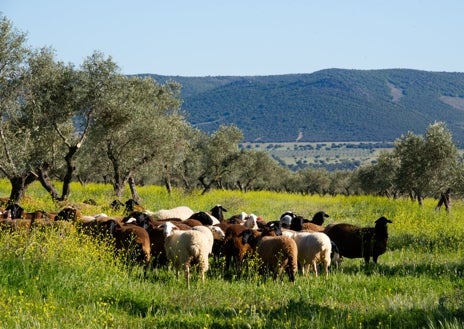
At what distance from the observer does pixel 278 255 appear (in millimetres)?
13391

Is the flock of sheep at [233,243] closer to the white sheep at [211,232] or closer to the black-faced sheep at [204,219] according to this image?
the white sheep at [211,232]

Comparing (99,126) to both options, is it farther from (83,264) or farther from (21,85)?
(83,264)

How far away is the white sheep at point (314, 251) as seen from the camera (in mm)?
14078

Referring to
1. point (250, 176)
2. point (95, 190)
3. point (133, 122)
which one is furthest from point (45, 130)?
point (250, 176)

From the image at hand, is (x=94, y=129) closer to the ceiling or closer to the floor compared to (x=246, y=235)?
closer to the ceiling

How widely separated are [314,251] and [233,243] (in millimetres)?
2132

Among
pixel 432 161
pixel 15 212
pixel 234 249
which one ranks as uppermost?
pixel 432 161

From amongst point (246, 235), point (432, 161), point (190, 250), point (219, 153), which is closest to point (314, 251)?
point (246, 235)

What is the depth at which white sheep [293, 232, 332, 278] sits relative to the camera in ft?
46.2

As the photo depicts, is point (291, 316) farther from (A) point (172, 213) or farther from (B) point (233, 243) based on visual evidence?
(A) point (172, 213)

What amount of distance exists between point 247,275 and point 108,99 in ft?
49.0

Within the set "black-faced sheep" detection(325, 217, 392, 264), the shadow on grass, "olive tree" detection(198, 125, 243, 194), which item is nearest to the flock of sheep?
"black-faced sheep" detection(325, 217, 392, 264)

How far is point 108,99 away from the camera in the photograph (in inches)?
1035

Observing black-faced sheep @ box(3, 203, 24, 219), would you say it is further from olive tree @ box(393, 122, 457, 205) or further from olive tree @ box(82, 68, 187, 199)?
olive tree @ box(393, 122, 457, 205)
